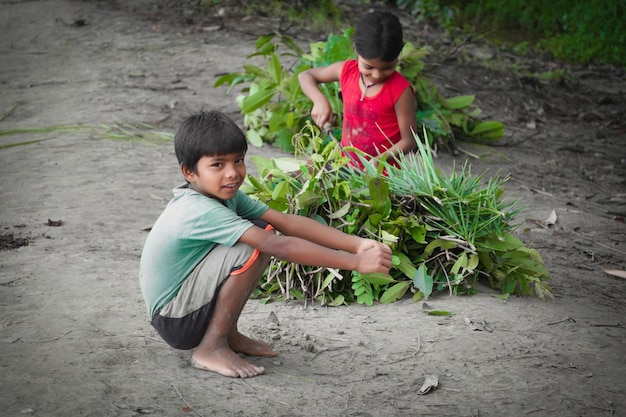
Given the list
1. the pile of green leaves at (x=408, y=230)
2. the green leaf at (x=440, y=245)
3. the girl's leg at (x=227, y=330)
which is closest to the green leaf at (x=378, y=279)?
the pile of green leaves at (x=408, y=230)

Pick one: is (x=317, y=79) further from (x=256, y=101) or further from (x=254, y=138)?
(x=254, y=138)

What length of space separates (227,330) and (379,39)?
73.9 inches

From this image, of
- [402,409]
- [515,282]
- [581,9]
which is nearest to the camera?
[402,409]

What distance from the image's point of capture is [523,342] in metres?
2.84

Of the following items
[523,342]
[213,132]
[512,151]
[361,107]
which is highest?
[213,132]

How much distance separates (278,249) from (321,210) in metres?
0.99

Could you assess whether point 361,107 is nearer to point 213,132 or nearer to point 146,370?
point 213,132

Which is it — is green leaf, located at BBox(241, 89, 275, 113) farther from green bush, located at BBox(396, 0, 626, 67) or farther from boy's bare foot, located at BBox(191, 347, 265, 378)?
green bush, located at BBox(396, 0, 626, 67)

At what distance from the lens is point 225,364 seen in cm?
259

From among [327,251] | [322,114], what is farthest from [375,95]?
[327,251]

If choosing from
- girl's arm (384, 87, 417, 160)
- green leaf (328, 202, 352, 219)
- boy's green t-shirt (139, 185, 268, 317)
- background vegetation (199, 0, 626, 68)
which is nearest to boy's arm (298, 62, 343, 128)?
girl's arm (384, 87, 417, 160)

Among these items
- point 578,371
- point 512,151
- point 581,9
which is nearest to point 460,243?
point 578,371

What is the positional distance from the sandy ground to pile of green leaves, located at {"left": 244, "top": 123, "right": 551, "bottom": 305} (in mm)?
112

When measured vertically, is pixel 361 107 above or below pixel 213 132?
below
